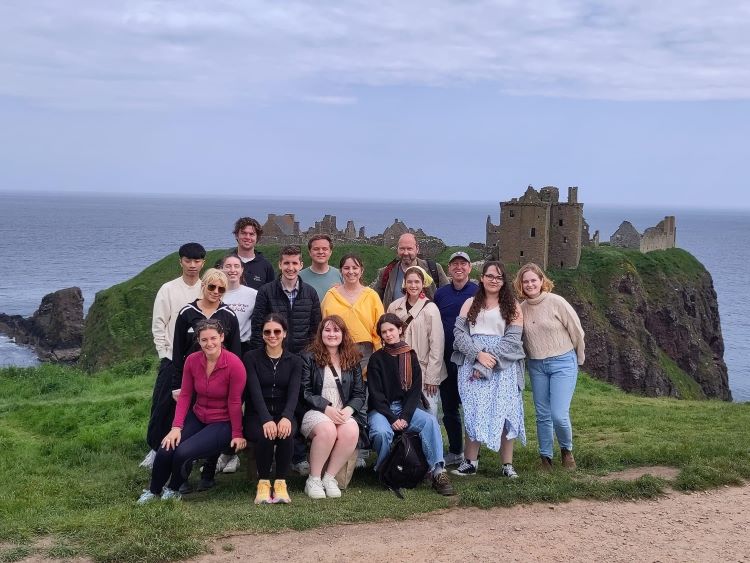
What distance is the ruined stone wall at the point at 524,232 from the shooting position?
5766 cm

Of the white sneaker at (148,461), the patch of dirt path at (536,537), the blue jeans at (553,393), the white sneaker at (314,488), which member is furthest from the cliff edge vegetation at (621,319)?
the patch of dirt path at (536,537)

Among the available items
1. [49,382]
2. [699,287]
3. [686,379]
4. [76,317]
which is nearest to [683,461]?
[49,382]

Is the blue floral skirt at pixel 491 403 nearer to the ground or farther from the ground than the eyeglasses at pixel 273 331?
nearer to the ground

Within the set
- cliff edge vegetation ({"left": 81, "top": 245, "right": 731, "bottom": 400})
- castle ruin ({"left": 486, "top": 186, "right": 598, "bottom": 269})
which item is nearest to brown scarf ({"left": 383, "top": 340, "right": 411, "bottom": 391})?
cliff edge vegetation ({"left": 81, "top": 245, "right": 731, "bottom": 400})

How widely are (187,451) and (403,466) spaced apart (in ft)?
9.36

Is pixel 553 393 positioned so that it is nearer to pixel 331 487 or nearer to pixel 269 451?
pixel 331 487

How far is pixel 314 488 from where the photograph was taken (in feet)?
31.9

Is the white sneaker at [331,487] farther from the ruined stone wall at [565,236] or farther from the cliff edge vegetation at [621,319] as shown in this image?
the ruined stone wall at [565,236]

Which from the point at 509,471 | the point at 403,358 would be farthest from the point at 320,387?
the point at 509,471

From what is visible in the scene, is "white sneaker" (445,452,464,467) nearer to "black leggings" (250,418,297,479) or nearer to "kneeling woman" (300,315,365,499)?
"kneeling woman" (300,315,365,499)

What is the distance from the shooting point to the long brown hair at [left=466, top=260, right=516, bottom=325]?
10641 mm

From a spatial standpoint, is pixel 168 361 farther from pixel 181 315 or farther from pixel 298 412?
pixel 298 412

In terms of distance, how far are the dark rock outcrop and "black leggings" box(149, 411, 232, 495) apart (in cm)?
5042

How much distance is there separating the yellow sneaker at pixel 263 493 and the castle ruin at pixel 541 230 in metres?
48.9
